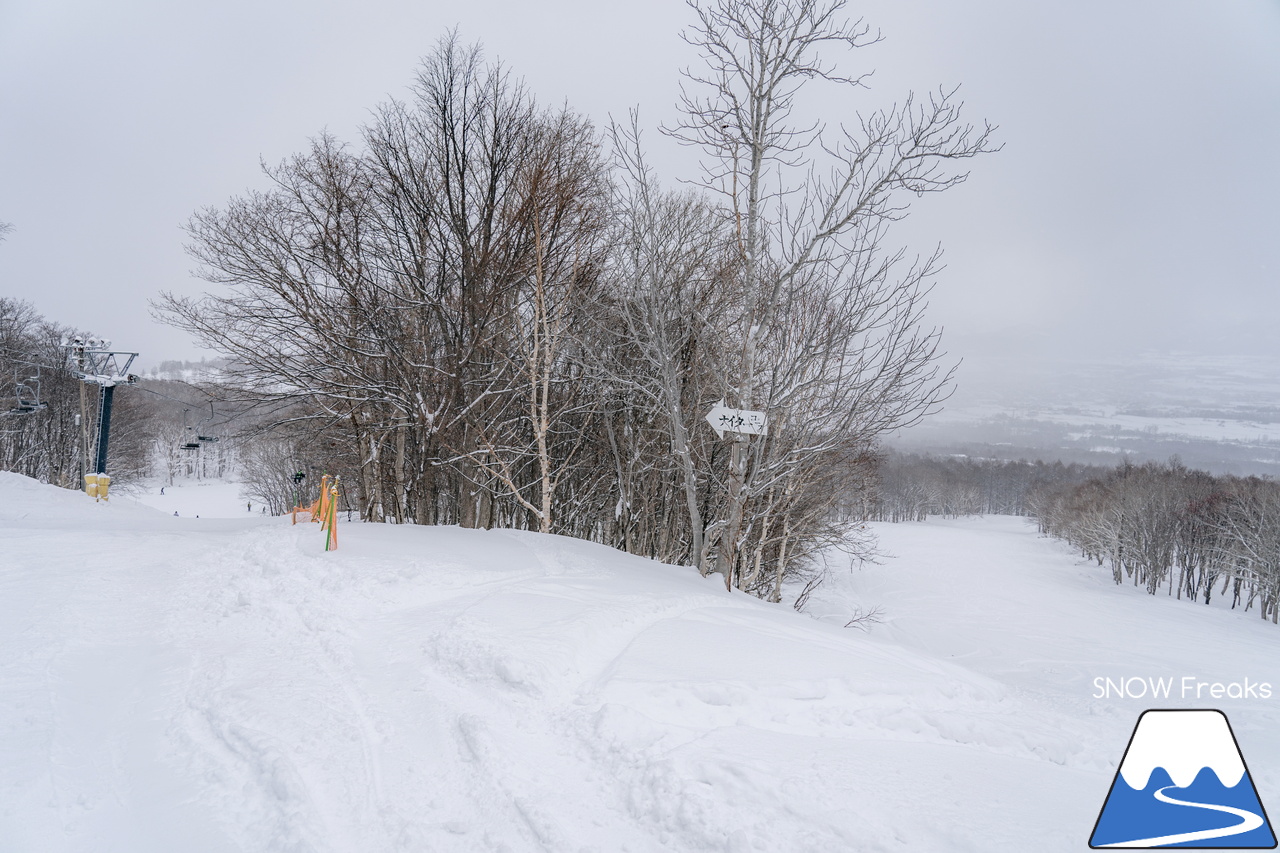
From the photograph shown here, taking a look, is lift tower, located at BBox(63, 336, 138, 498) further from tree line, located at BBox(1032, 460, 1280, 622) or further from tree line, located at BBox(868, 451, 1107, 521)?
tree line, located at BBox(868, 451, 1107, 521)

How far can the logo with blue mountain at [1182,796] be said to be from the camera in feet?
7.70

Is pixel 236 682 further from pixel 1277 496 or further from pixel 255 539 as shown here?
pixel 1277 496

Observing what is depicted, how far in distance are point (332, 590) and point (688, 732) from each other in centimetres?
404

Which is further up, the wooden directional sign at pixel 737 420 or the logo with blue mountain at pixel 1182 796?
the wooden directional sign at pixel 737 420

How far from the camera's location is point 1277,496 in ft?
130

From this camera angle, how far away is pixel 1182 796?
2463 millimetres

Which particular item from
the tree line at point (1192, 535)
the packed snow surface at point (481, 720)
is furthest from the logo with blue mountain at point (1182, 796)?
the tree line at point (1192, 535)

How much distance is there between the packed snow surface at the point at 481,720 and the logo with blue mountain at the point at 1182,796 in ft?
0.59

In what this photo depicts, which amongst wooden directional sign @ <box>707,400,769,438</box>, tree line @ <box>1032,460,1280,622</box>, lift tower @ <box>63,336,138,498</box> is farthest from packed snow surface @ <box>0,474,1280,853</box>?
tree line @ <box>1032,460,1280,622</box>

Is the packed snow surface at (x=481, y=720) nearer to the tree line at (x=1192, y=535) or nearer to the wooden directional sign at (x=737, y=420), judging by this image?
the wooden directional sign at (x=737, y=420)

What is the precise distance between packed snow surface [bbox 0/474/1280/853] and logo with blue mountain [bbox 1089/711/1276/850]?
0.59 ft

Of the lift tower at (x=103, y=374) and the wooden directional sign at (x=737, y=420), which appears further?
the lift tower at (x=103, y=374)

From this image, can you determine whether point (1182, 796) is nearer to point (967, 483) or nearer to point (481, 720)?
point (481, 720)

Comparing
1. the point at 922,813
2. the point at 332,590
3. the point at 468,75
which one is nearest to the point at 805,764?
the point at 922,813
